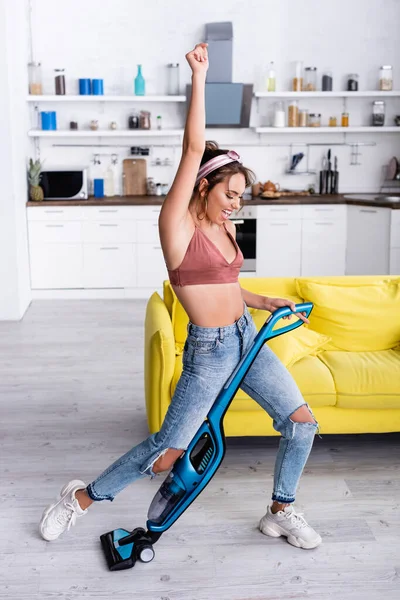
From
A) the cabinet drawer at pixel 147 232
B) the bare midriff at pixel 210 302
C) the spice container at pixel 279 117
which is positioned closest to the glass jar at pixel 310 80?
the spice container at pixel 279 117

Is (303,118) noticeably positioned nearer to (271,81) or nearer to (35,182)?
(271,81)

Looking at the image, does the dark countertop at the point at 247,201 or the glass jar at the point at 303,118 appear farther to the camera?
the glass jar at the point at 303,118

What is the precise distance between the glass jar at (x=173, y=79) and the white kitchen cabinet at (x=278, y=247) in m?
1.44

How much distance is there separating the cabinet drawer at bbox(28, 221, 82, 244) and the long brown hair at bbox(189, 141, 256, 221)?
4381 millimetres

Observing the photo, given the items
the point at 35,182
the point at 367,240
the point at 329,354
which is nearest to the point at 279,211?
the point at 367,240

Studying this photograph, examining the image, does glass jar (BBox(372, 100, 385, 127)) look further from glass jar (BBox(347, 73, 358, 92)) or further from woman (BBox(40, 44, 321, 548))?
woman (BBox(40, 44, 321, 548))

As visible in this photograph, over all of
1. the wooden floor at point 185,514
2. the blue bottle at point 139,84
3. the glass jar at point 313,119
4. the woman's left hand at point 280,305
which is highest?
the blue bottle at point 139,84

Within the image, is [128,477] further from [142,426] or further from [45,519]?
[142,426]

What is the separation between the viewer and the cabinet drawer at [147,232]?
6.70m

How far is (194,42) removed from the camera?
7035 mm

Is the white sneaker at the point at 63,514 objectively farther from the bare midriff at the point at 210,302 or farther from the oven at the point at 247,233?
the oven at the point at 247,233

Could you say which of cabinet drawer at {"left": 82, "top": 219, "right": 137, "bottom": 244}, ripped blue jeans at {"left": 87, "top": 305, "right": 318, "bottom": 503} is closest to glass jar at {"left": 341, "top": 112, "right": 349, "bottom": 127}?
cabinet drawer at {"left": 82, "top": 219, "right": 137, "bottom": 244}

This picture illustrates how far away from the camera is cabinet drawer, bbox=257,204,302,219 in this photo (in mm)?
6746

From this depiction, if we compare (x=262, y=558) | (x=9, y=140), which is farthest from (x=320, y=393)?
(x=9, y=140)
